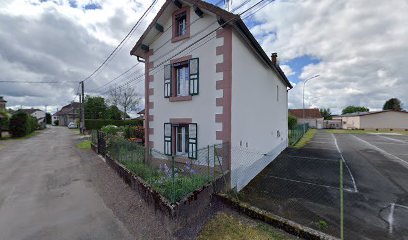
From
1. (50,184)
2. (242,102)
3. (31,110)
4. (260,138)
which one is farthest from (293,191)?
(31,110)

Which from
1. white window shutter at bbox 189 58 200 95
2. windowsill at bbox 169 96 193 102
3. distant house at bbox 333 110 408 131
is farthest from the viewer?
distant house at bbox 333 110 408 131

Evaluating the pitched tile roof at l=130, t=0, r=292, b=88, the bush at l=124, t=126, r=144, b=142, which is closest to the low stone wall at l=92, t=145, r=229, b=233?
the pitched tile roof at l=130, t=0, r=292, b=88

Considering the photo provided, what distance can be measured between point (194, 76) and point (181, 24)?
8.55 ft

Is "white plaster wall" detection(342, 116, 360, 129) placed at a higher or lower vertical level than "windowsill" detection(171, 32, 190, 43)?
lower

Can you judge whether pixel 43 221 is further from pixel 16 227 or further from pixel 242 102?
pixel 242 102

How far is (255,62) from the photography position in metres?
10.1

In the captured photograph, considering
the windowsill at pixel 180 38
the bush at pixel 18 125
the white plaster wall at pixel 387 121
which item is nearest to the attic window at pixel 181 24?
the windowsill at pixel 180 38

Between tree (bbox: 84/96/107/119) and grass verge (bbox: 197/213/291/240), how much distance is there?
53416 millimetres

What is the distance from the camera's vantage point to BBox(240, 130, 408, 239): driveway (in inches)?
219

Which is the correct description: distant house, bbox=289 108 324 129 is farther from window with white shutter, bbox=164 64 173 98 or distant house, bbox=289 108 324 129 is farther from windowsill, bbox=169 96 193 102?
windowsill, bbox=169 96 193 102

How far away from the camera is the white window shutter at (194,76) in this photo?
8234 mm

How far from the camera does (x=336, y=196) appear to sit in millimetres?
7551

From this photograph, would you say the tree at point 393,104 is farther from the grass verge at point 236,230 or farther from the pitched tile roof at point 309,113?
the grass verge at point 236,230

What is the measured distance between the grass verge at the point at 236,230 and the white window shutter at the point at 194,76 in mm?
4684
